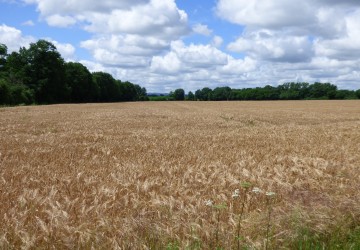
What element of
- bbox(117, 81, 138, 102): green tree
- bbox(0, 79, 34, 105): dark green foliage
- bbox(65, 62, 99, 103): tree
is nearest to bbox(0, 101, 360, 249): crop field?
bbox(0, 79, 34, 105): dark green foliage

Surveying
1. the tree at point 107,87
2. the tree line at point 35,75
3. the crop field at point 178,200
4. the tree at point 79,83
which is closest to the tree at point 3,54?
the tree line at point 35,75

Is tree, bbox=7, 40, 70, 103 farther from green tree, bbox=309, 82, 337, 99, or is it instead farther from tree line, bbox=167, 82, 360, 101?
green tree, bbox=309, 82, 337, 99

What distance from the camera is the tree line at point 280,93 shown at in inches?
5531

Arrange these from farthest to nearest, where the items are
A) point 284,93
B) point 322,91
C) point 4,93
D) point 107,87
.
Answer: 1. point 284,93
2. point 322,91
3. point 107,87
4. point 4,93

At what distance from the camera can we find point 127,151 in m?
11.2

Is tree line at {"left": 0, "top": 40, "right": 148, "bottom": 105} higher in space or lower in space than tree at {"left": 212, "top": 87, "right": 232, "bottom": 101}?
higher

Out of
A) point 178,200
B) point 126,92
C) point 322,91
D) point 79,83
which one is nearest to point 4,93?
point 79,83

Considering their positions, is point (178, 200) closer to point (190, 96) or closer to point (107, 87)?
point (107, 87)

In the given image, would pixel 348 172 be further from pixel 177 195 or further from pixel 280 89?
pixel 280 89

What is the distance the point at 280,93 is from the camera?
151500 millimetres

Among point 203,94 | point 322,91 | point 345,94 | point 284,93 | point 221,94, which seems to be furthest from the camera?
point 203,94

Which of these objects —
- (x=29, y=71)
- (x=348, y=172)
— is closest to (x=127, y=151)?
(x=348, y=172)

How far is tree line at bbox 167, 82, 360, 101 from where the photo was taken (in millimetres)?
140500

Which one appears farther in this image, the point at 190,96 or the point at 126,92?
the point at 190,96
